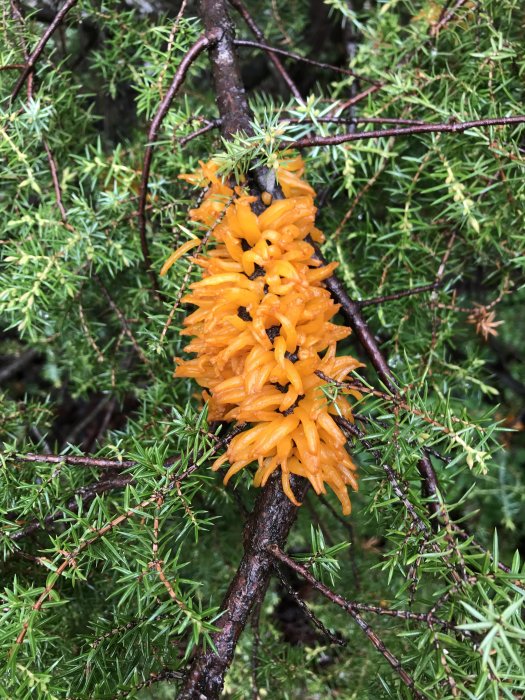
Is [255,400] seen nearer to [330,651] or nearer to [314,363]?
[314,363]

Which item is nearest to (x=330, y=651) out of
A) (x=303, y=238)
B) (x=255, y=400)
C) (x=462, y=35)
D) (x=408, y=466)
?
(x=408, y=466)

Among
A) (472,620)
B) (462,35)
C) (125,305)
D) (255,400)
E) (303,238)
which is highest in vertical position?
(462,35)

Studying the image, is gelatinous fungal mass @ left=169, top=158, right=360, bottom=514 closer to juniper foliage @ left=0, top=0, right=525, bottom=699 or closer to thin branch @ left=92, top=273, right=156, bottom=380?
juniper foliage @ left=0, top=0, right=525, bottom=699

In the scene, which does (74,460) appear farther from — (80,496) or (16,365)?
(16,365)

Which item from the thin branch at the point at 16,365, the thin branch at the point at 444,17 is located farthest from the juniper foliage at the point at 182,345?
the thin branch at the point at 16,365

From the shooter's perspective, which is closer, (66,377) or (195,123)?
(195,123)
